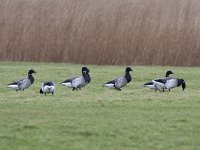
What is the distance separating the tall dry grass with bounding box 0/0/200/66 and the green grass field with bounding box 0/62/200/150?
22.6 feet

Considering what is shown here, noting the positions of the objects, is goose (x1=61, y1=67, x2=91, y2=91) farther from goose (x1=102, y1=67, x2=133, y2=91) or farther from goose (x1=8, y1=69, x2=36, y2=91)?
goose (x1=8, y1=69, x2=36, y2=91)

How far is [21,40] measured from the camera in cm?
2814

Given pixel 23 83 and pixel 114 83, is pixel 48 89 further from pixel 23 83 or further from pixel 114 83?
pixel 114 83

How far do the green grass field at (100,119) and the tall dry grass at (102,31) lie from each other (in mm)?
6875

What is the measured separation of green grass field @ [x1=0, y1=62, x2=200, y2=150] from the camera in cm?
1089

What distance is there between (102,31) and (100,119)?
15022 mm

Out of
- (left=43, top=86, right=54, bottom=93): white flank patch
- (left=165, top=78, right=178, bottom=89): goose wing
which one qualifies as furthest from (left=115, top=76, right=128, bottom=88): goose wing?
(left=43, top=86, right=54, bottom=93): white flank patch

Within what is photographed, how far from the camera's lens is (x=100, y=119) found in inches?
504

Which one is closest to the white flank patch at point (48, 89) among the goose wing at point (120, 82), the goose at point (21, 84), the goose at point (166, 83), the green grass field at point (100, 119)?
the green grass field at point (100, 119)

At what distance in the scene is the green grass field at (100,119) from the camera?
10891 mm

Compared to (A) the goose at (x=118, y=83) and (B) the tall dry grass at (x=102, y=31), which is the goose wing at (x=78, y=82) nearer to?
(A) the goose at (x=118, y=83)

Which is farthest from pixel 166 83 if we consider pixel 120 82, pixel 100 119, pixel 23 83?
pixel 100 119

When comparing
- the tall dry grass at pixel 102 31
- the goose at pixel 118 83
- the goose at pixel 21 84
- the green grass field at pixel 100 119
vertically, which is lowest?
the green grass field at pixel 100 119

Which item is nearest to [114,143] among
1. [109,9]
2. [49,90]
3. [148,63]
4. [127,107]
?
[127,107]
